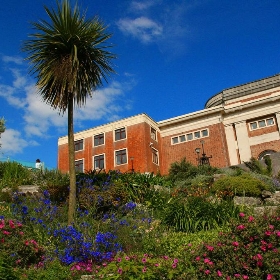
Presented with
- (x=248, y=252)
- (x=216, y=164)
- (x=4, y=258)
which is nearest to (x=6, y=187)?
(x=4, y=258)

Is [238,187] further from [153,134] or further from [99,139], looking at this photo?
[99,139]

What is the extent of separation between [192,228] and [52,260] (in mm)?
3921

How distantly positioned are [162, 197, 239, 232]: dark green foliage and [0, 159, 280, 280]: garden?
0.03 m

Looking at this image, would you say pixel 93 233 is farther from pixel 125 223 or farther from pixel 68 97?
pixel 68 97

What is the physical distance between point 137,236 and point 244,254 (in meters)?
3.20

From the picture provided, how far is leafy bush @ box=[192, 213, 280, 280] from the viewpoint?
14.9ft

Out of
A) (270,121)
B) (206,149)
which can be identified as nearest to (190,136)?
(206,149)

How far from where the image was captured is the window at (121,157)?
37.6m

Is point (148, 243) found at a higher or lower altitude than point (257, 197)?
lower

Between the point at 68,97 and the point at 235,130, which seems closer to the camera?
the point at 68,97

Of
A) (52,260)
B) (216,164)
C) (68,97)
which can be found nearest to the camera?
(52,260)

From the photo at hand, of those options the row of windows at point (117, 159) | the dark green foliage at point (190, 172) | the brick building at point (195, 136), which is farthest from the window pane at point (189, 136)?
the dark green foliage at point (190, 172)

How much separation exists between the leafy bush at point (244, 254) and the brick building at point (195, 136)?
30.2 metres

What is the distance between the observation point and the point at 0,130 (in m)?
25.5
